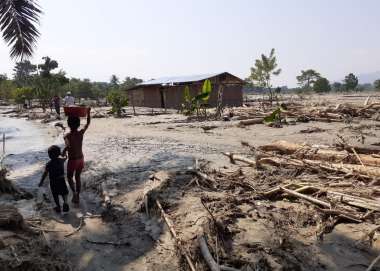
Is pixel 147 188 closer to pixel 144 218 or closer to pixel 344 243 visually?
pixel 144 218

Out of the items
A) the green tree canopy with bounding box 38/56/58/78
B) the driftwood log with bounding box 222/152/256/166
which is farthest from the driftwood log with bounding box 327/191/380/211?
the green tree canopy with bounding box 38/56/58/78

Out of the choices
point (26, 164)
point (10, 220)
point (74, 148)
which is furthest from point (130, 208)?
point (26, 164)

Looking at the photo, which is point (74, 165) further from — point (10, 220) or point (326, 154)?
point (326, 154)

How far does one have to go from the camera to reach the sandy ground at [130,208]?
14.8ft

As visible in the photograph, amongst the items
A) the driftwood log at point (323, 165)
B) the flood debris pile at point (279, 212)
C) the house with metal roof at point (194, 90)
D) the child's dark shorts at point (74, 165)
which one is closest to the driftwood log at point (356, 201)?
the flood debris pile at point (279, 212)

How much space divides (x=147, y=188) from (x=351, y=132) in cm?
885

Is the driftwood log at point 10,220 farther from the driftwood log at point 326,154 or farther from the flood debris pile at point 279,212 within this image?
the driftwood log at point 326,154

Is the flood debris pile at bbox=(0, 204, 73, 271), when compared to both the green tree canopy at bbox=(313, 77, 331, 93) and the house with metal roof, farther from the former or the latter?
the green tree canopy at bbox=(313, 77, 331, 93)

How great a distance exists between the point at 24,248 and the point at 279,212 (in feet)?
9.90

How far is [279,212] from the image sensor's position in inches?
213

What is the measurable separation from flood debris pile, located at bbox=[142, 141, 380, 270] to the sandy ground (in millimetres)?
44

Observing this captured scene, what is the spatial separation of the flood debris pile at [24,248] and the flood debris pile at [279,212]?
1270mm

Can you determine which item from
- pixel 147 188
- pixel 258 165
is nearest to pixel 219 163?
pixel 258 165

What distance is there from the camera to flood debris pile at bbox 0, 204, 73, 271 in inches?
156
